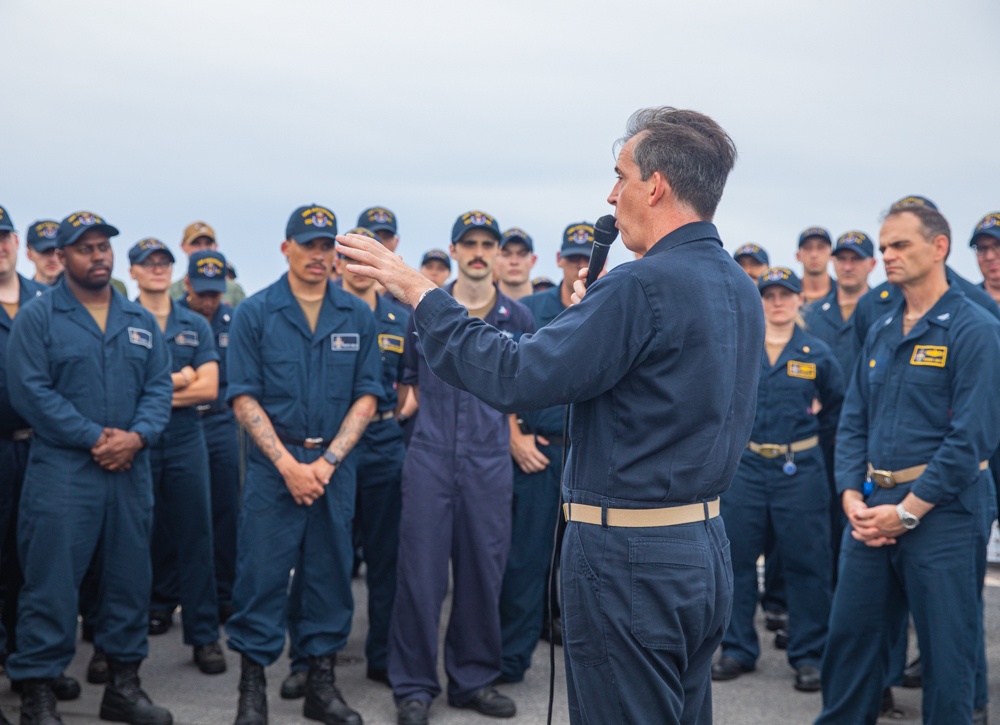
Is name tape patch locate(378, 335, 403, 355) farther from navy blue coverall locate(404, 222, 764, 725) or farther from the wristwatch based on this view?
navy blue coverall locate(404, 222, 764, 725)

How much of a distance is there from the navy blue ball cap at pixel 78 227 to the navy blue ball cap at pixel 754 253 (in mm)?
4428

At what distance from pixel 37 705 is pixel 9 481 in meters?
1.14

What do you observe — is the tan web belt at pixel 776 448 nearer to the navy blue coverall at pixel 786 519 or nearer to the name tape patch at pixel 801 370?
the navy blue coverall at pixel 786 519

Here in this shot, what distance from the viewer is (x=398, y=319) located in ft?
20.1

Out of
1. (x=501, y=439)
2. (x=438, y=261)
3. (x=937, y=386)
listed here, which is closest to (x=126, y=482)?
(x=501, y=439)

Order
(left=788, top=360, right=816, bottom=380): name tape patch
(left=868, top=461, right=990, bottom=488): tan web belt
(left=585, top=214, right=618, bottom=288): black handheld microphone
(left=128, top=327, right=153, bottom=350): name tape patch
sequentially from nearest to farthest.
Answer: (left=585, top=214, right=618, bottom=288): black handheld microphone < (left=868, top=461, right=990, bottom=488): tan web belt < (left=128, top=327, right=153, bottom=350): name tape patch < (left=788, top=360, right=816, bottom=380): name tape patch

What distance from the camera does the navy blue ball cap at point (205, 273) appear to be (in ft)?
22.6

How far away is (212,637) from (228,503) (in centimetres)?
121

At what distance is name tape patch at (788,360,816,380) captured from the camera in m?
5.74

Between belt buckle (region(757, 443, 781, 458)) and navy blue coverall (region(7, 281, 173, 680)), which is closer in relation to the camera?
navy blue coverall (region(7, 281, 173, 680))

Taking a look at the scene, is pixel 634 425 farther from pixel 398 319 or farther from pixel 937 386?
pixel 398 319

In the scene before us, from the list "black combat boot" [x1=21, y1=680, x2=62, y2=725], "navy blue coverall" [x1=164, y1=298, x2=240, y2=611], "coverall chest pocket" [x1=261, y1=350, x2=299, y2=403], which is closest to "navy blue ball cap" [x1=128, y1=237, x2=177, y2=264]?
"navy blue coverall" [x1=164, y1=298, x2=240, y2=611]

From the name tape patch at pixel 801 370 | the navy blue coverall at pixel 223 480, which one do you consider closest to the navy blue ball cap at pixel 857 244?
the name tape patch at pixel 801 370

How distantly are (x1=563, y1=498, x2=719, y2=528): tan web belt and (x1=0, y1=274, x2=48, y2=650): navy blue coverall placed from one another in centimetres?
341
